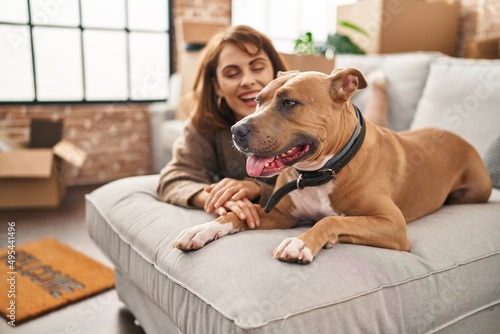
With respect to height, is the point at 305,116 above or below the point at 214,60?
below

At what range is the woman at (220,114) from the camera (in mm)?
1843

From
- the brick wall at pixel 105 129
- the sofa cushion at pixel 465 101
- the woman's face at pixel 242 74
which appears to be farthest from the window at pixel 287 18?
the woman's face at pixel 242 74

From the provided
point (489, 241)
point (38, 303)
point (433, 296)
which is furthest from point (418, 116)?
point (38, 303)

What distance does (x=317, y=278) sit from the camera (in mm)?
1178

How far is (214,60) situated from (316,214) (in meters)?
0.89

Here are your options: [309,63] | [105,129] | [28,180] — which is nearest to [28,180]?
[28,180]

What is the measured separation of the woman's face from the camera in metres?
1.95

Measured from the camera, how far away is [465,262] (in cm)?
144

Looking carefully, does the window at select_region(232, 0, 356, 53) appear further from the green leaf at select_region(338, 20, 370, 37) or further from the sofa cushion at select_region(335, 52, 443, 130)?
the sofa cushion at select_region(335, 52, 443, 130)

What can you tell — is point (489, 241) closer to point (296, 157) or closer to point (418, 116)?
point (296, 157)

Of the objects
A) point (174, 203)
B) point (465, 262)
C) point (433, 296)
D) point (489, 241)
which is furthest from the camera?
point (174, 203)

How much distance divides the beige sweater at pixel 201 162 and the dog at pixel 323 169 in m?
0.39

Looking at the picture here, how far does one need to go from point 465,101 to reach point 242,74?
1154mm

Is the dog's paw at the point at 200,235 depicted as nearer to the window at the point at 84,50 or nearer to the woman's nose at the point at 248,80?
the woman's nose at the point at 248,80
